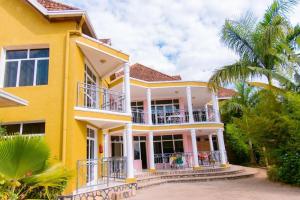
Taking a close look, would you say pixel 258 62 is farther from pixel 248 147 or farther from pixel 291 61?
pixel 248 147

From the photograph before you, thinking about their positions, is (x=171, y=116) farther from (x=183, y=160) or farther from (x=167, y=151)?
(x=183, y=160)

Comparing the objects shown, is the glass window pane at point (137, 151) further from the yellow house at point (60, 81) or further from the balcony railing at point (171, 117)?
the yellow house at point (60, 81)

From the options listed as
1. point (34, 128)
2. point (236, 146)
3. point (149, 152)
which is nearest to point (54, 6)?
point (34, 128)

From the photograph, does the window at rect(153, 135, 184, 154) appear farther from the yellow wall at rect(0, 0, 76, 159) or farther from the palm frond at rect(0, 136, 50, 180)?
the palm frond at rect(0, 136, 50, 180)

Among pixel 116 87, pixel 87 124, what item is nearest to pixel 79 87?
pixel 87 124

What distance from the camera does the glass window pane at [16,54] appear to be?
33.5ft

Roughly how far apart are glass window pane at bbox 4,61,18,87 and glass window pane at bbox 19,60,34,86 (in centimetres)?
25

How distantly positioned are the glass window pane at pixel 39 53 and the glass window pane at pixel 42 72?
0.28 metres

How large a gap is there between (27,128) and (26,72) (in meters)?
2.36

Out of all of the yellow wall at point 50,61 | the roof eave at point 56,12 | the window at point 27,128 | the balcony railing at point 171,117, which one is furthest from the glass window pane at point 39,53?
the balcony railing at point 171,117

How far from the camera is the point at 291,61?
11938mm

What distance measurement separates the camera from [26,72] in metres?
9.99

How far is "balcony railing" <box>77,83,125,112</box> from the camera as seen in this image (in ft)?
33.4

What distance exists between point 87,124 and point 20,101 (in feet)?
13.4
